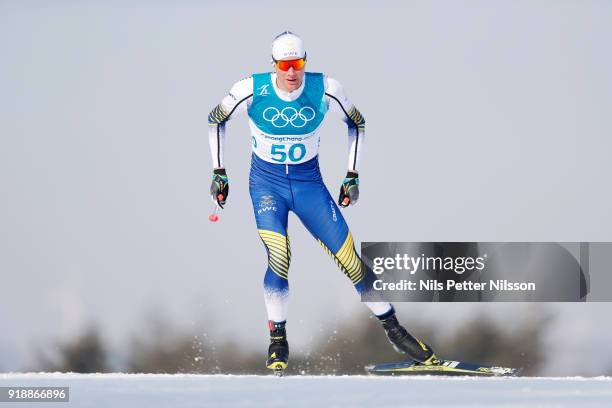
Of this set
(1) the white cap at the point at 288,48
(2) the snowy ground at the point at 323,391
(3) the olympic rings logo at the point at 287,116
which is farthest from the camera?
(3) the olympic rings logo at the point at 287,116

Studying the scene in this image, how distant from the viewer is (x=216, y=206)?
8711mm

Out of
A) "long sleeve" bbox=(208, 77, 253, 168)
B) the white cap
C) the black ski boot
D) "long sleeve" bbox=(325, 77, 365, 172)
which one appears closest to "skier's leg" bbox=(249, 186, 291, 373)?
"long sleeve" bbox=(208, 77, 253, 168)

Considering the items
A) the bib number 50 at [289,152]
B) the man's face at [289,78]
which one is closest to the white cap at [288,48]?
the man's face at [289,78]

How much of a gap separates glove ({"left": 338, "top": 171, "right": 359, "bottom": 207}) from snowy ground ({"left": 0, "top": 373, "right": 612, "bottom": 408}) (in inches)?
71.7

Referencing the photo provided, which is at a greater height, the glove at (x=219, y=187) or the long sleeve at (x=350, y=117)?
the long sleeve at (x=350, y=117)

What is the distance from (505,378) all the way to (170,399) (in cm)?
353

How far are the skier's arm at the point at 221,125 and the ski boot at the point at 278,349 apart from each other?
4.52 feet

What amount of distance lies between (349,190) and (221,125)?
148 centimetres

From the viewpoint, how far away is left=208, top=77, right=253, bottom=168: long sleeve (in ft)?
28.6

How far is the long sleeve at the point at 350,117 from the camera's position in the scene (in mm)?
8828

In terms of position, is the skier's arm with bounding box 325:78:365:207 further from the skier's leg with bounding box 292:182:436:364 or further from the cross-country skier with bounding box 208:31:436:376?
the skier's leg with bounding box 292:182:436:364

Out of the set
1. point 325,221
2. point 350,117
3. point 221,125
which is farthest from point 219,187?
point 350,117

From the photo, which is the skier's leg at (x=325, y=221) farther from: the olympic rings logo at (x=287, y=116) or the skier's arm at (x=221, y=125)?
the skier's arm at (x=221, y=125)

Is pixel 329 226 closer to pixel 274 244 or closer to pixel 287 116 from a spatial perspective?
pixel 274 244
